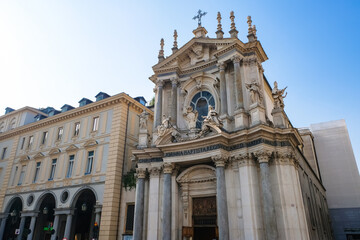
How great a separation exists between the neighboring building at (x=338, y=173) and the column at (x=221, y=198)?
21.6 metres

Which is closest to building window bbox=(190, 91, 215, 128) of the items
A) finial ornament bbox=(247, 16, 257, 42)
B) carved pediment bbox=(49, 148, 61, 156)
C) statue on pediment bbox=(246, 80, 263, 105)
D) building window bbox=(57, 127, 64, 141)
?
statue on pediment bbox=(246, 80, 263, 105)

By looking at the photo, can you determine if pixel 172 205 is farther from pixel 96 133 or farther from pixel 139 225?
pixel 96 133

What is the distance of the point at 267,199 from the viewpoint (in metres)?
13.5

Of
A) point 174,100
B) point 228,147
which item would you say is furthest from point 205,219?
point 174,100

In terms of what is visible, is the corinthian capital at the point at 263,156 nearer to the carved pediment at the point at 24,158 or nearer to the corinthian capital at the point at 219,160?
the corinthian capital at the point at 219,160

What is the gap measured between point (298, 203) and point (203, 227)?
5.37m

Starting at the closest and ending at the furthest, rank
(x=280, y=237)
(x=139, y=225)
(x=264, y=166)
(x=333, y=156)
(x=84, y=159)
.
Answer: (x=280, y=237) < (x=264, y=166) < (x=139, y=225) < (x=84, y=159) < (x=333, y=156)

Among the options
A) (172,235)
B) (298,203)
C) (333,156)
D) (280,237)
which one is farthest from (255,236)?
(333,156)

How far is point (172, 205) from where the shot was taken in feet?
53.1

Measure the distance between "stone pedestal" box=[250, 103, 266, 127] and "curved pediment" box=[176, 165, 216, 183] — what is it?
360 centimetres

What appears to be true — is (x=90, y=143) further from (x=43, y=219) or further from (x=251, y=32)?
(x=251, y=32)

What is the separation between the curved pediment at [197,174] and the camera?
52.8ft

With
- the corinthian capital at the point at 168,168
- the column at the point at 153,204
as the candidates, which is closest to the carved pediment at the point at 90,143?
the column at the point at 153,204

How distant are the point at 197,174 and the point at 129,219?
7524 mm
